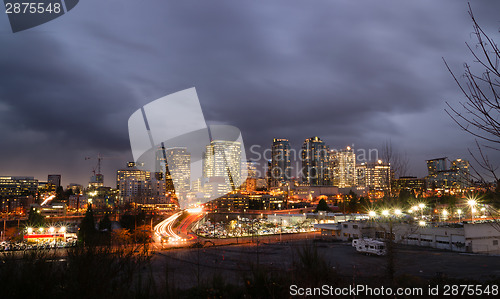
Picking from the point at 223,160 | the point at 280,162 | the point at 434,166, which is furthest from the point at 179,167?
the point at 434,166

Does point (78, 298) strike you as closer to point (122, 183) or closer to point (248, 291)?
point (248, 291)

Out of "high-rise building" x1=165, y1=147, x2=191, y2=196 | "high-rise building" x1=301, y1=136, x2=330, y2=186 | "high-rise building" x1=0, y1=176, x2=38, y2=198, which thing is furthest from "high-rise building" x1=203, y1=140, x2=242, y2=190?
"high-rise building" x1=0, y1=176, x2=38, y2=198

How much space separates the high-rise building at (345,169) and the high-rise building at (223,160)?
43969 millimetres

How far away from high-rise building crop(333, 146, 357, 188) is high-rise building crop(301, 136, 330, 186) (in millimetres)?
6757

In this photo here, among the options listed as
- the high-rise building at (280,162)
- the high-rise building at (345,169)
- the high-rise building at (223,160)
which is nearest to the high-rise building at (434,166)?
the high-rise building at (345,169)

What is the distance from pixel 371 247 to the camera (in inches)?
673

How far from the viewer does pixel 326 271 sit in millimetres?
7379

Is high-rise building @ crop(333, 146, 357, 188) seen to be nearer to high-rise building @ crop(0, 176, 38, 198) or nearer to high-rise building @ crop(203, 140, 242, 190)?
high-rise building @ crop(203, 140, 242, 190)

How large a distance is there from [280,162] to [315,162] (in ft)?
60.6

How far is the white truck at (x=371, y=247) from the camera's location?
1664 centimetres

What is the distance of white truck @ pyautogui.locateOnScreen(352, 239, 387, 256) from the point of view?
16641 millimetres

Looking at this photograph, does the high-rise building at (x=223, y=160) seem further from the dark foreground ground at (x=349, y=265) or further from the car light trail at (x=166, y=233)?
the dark foreground ground at (x=349, y=265)

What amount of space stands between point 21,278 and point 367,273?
1108 cm

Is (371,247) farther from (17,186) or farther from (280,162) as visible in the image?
(280,162)
